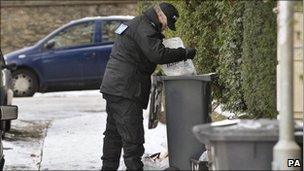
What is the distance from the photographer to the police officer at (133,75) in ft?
23.8

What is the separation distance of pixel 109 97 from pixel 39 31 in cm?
1696

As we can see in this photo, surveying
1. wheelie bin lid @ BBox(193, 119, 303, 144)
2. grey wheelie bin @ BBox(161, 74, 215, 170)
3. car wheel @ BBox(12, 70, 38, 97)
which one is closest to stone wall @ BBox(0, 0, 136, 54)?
car wheel @ BBox(12, 70, 38, 97)

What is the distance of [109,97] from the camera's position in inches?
294

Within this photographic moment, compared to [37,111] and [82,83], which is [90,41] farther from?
[37,111]

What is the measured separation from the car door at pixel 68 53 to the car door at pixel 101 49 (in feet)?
0.45

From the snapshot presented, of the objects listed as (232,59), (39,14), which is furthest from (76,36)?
(232,59)

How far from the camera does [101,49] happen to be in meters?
17.0

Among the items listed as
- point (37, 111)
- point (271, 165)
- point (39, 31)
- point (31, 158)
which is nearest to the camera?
point (271, 165)

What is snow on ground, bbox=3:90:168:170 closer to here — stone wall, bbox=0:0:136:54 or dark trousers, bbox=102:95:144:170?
dark trousers, bbox=102:95:144:170

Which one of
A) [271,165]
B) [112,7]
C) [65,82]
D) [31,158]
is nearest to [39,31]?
[112,7]

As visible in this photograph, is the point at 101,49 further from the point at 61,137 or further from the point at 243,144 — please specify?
the point at 243,144

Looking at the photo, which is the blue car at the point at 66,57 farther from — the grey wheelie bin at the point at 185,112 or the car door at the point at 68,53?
the grey wheelie bin at the point at 185,112

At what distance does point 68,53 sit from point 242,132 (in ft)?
40.1

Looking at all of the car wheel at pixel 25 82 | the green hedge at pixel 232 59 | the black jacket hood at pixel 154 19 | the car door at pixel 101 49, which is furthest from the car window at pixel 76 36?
the black jacket hood at pixel 154 19
